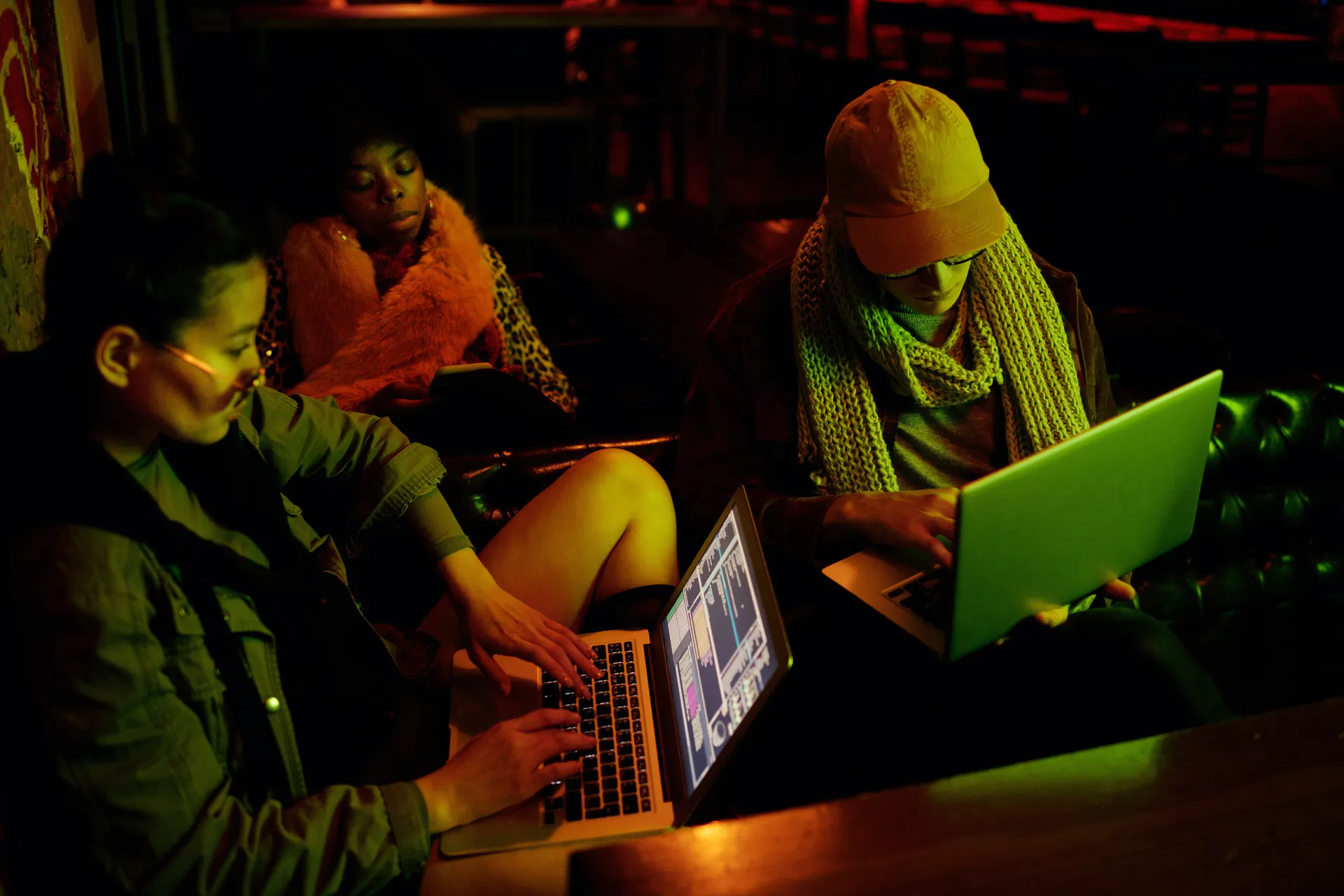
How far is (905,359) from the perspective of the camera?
1695mm

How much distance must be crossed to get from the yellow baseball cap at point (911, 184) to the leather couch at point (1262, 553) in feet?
2.05

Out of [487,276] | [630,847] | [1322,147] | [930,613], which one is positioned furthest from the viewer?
[1322,147]

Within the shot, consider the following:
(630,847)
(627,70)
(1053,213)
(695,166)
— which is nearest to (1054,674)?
(630,847)

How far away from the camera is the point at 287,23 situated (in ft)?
14.2

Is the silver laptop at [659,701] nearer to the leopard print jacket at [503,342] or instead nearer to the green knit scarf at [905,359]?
the green knit scarf at [905,359]

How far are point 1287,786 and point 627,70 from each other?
735 cm

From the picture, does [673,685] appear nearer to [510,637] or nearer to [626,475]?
[510,637]

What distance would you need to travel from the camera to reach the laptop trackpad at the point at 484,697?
138cm

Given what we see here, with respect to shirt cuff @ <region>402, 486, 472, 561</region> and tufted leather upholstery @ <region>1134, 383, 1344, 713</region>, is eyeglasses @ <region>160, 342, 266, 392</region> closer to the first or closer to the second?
shirt cuff @ <region>402, 486, 472, 561</region>

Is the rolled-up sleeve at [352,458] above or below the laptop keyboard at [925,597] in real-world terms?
above

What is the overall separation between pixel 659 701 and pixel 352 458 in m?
0.55

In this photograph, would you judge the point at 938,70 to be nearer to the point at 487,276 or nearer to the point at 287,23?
the point at 287,23

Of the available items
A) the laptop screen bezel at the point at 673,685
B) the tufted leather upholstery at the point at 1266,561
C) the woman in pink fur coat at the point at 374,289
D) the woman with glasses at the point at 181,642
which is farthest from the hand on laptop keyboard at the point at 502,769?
the tufted leather upholstery at the point at 1266,561

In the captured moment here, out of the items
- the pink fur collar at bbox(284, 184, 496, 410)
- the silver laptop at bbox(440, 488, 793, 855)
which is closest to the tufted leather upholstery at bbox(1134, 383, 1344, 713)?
the silver laptop at bbox(440, 488, 793, 855)
